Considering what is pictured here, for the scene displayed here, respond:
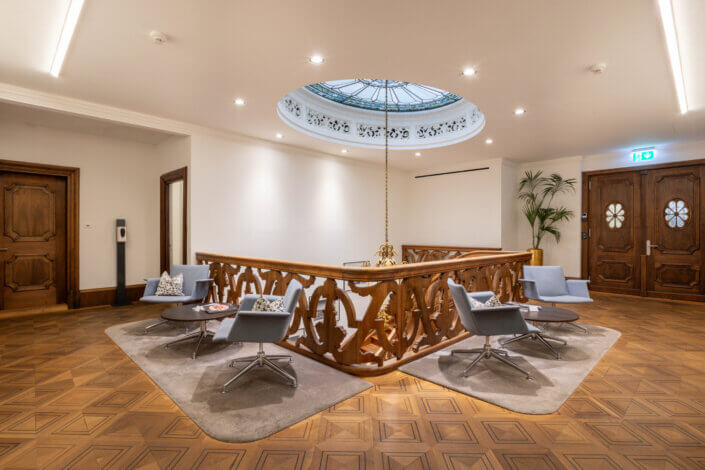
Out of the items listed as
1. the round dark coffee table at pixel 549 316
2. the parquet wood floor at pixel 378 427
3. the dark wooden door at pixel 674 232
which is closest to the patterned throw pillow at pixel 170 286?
the parquet wood floor at pixel 378 427

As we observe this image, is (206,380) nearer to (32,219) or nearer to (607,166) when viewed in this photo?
(32,219)

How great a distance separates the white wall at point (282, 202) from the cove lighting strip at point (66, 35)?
1957mm

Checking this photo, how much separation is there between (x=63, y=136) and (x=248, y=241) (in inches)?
135

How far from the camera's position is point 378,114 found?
23.2 feet

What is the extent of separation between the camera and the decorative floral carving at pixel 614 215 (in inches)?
281

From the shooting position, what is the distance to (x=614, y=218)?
7215 millimetres

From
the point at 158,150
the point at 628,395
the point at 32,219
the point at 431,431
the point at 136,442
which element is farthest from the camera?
the point at 158,150

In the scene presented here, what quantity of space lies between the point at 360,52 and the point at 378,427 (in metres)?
3.17

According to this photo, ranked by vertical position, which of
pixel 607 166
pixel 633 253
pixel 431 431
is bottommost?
pixel 431 431

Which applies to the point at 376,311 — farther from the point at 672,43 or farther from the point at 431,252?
the point at 431,252

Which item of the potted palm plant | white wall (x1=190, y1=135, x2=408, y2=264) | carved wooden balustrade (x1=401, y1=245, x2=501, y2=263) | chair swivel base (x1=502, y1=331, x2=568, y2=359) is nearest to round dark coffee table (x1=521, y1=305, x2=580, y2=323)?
chair swivel base (x1=502, y1=331, x2=568, y2=359)

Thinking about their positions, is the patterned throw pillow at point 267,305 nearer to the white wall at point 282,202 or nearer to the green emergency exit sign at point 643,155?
the white wall at point 282,202

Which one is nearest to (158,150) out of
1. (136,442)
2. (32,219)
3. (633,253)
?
(32,219)

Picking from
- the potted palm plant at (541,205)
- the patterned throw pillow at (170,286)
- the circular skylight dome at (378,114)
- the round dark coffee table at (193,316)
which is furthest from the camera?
the potted palm plant at (541,205)
